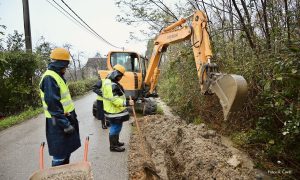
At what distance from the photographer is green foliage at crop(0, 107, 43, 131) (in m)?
11.2

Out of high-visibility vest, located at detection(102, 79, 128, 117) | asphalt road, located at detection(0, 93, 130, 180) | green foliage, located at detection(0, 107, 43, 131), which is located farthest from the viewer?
green foliage, located at detection(0, 107, 43, 131)

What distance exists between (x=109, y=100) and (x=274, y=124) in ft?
11.4

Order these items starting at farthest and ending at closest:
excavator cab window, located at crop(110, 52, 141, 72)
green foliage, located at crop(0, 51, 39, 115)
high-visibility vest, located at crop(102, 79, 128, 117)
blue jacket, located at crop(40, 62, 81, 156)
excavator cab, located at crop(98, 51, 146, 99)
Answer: green foliage, located at crop(0, 51, 39, 115) → excavator cab window, located at crop(110, 52, 141, 72) → excavator cab, located at crop(98, 51, 146, 99) → high-visibility vest, located at crop(102, 79, 128, 117) → blue jacket, located at crop(40, 62, 81, 156)

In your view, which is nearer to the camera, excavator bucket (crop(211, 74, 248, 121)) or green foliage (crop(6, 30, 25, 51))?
excavator bucket (crop(211, 74, 248, 121))

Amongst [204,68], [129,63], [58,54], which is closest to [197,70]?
[204,68]

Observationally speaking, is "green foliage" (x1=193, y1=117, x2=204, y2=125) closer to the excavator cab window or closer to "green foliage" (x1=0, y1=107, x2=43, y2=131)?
the excavator cab window

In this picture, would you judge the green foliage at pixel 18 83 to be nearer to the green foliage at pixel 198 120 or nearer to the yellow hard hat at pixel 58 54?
the green foliage at pixel 198 120

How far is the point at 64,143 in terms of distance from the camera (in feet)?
14.1

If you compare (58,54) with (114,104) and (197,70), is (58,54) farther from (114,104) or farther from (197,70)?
(197,70)

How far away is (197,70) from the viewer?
287 inches

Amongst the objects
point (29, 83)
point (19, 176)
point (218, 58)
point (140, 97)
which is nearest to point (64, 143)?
point (19, 176)

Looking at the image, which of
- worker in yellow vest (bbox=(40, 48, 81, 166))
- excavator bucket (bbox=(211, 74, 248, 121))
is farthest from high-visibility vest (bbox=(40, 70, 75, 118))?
excavator bucket (bbox=(211, 74, 248, 121))

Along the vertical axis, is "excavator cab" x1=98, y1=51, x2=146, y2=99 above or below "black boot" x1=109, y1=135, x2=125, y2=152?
above

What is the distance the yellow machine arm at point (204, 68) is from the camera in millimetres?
5180
